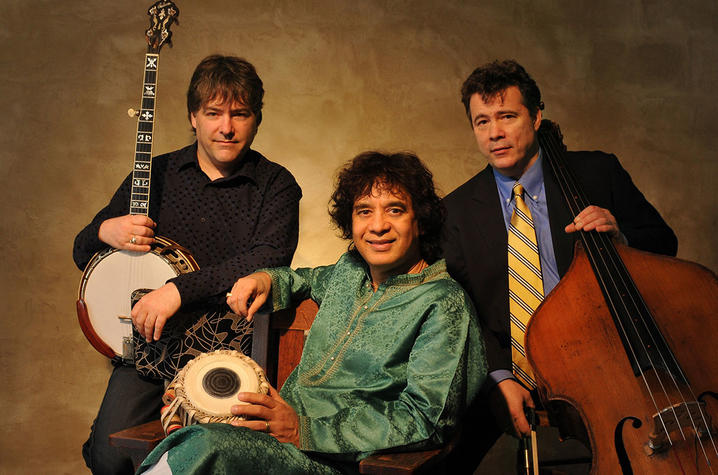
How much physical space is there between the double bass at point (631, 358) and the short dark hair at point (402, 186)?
15.7 inches

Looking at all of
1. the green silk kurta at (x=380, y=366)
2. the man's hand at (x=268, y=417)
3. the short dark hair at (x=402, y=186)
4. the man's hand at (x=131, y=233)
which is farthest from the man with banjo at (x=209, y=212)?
the man's hand at (x=268, y=417)

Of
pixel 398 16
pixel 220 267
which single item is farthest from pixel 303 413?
pixel 398 16

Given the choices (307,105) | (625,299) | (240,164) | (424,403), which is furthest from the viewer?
(307,105)

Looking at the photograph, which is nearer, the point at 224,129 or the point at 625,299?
the point at 625,299

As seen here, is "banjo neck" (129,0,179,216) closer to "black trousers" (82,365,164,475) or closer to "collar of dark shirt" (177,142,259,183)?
"collar of dark shirt" (177,142,259,183)

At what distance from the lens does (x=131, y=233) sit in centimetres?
230

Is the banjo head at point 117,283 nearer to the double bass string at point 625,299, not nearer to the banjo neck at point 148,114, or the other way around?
the banjo neck at point 148,114

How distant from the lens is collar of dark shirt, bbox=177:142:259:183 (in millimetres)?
2479

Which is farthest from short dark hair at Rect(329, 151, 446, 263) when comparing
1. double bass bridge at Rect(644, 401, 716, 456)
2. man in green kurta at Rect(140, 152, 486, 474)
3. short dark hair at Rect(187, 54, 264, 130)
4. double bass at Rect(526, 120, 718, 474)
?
double bass bridge at Rect(644, 401, 716, 456)

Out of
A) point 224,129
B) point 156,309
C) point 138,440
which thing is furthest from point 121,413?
point 224,129

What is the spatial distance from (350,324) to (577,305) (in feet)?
2.14

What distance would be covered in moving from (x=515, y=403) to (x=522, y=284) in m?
0.43

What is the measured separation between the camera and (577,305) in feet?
6.48

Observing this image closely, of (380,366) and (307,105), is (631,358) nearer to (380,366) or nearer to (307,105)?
(380,366)
